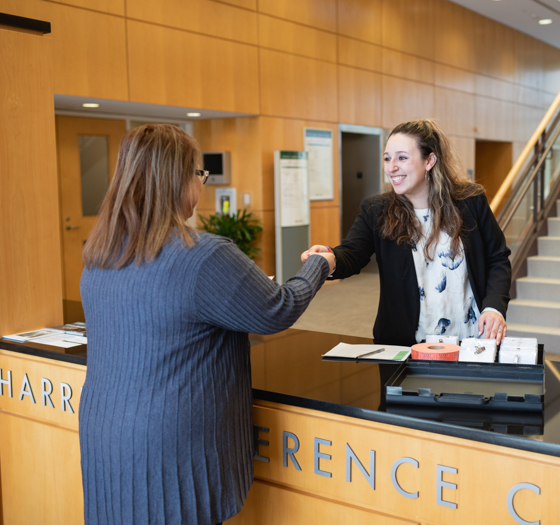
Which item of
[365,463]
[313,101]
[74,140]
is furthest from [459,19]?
[365,463]

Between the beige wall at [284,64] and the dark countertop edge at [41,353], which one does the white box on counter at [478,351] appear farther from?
the beige wall at [284,64]

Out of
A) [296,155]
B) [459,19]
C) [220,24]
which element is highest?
[459,19]

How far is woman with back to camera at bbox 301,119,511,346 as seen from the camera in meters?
2.45

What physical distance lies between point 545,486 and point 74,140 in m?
6.86

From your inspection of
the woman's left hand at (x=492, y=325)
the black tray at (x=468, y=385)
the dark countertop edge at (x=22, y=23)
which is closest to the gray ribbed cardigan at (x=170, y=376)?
the black tray at (x=468, y=385)

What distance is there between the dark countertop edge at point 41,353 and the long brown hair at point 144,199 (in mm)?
898

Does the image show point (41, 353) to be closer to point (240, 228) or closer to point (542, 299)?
point (542, 299)

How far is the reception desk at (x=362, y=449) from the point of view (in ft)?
4.93

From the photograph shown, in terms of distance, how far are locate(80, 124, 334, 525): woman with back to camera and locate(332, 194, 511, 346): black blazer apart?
94 centimetres

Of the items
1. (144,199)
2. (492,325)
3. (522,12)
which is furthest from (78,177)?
(522,12)

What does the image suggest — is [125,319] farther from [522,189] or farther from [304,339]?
[522,189]

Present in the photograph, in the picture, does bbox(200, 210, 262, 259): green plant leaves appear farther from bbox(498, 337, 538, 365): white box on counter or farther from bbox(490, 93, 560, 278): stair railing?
bbox(498, 337, 538, 365): white box on counter

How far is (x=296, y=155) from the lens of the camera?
862 cm

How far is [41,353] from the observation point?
2500mm
